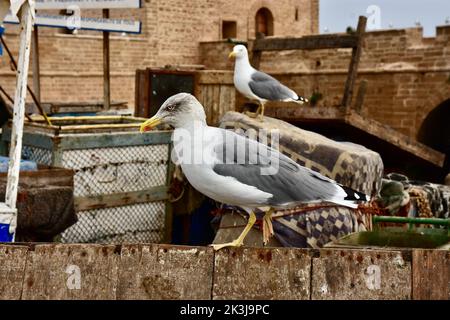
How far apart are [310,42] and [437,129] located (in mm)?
9575

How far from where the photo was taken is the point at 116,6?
35.3 feet

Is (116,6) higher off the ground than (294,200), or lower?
higher

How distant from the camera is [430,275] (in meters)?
3.65

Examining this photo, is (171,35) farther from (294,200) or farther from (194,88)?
(294,200)

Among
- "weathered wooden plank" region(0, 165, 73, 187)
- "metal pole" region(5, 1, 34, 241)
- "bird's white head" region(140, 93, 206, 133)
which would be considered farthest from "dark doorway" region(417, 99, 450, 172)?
"bird's white head" region(140, 93, 206, 133)

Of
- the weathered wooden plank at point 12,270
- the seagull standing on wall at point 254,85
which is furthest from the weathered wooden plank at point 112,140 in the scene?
the weathered wooden plank at point 12,270

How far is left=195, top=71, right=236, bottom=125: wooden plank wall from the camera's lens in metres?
9.98

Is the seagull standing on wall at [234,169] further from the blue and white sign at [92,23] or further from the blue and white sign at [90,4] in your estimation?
the blue and white sign at [92,23]

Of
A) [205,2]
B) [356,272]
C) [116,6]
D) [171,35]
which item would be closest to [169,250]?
[356,272]

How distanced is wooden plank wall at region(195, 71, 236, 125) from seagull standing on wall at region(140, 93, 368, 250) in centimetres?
555

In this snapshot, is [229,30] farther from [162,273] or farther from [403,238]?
[162,273]

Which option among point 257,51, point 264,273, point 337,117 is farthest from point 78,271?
point 257,51
